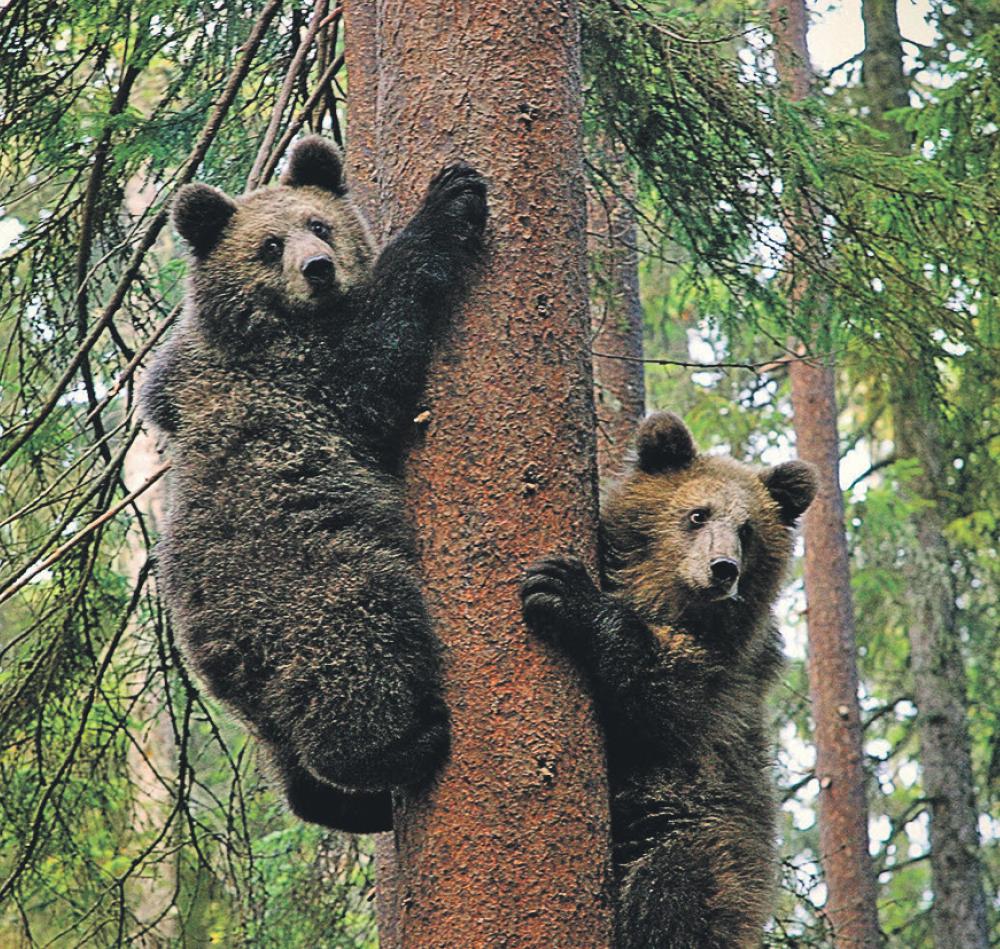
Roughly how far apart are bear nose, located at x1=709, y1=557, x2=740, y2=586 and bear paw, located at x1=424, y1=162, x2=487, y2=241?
1776 mm

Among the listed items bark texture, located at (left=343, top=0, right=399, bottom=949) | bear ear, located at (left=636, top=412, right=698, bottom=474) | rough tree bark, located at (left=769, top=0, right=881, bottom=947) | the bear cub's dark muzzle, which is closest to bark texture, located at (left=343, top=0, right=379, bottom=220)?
bark texture, located at (left=343, top=0, right=399, bottom=949)

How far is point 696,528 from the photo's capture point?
5.59 metres

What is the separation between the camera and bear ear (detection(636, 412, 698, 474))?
5910 millimetres

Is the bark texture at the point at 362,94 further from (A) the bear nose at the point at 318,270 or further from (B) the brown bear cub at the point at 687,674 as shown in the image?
(B) the brown bear cub at the point at 687,674

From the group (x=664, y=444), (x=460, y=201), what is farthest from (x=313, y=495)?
(x=664, y=444)

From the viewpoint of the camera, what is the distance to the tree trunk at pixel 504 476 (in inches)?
138

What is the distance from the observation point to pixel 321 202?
6137mm

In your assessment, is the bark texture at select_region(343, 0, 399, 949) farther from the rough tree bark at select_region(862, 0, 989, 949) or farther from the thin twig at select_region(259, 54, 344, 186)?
the rough tree bark at select_region(862, 0, 989, 949)

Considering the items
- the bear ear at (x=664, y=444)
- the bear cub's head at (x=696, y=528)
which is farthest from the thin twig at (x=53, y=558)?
the bear ear at (x=664, y=444)

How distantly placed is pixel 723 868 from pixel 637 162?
15.3 feet

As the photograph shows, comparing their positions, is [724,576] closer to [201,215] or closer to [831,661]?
[201,215]

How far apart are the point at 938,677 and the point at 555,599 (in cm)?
1332

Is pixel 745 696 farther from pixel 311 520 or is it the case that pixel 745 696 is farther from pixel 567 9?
pixel 567 9

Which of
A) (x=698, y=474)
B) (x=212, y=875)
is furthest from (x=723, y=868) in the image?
(x=212, y=875)
